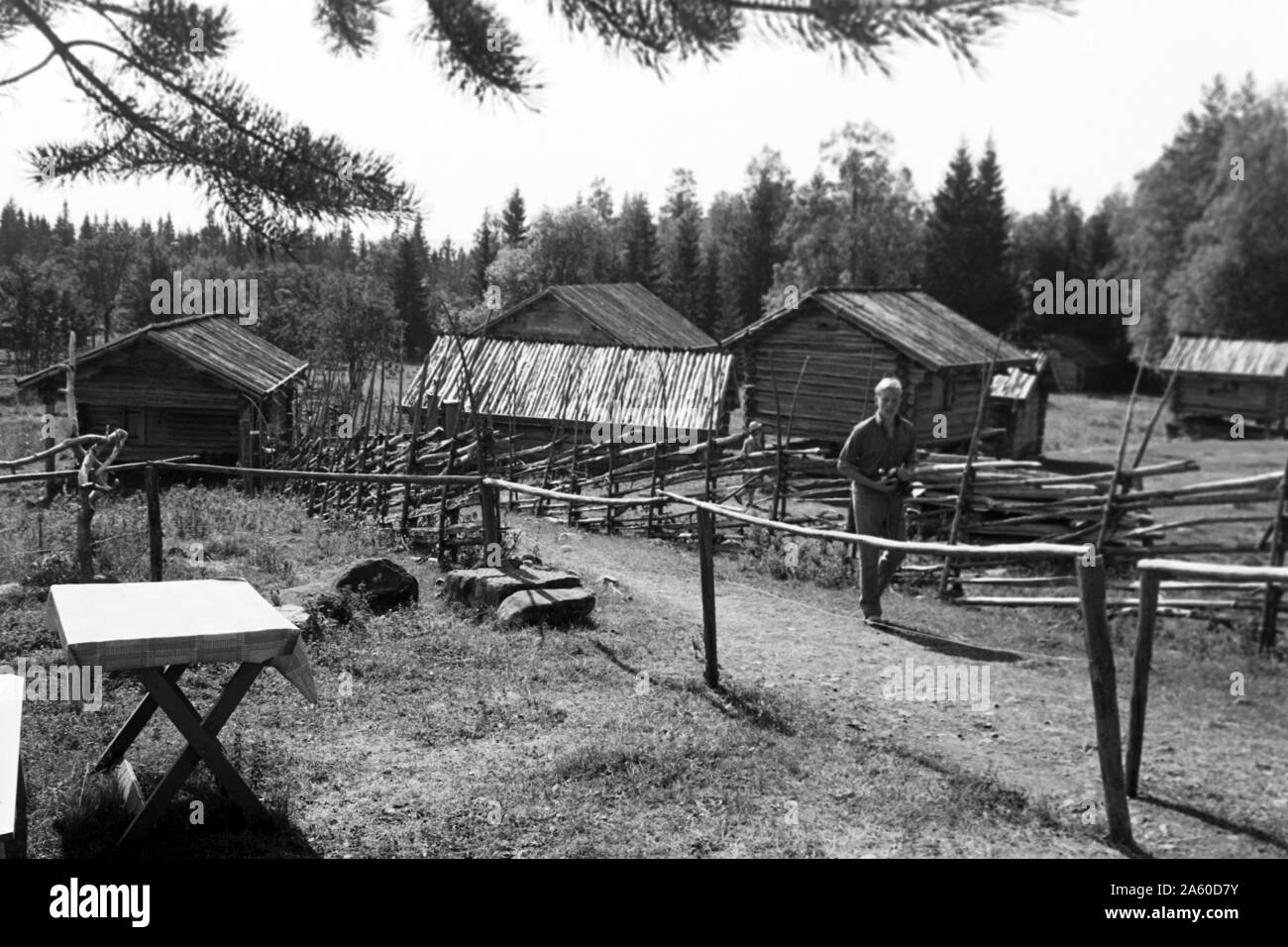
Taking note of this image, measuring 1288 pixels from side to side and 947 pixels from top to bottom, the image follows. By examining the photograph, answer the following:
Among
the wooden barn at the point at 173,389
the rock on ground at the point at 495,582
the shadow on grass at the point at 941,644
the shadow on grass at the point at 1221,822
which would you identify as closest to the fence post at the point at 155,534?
the rock on ground at the point at 495,582

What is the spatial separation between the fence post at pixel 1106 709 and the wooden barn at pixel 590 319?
18990mm

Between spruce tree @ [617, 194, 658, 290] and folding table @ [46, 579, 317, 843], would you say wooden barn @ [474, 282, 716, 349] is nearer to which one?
spruce tree @ [617, 194, 658, 290]

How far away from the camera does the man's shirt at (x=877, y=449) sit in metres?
7.61

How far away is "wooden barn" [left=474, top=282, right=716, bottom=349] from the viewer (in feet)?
77.5

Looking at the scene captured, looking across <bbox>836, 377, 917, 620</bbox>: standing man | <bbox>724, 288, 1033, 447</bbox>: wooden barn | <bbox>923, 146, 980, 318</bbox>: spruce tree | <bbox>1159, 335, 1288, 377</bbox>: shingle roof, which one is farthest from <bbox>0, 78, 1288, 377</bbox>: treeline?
<bbox>836, 377, 917, 620</bbox>: standing man

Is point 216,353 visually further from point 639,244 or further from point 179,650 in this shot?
point 179,650

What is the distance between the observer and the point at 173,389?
1770 centimetres

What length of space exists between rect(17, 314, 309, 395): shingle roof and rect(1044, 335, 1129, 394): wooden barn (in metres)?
34.9

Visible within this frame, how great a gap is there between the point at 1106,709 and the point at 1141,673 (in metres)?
0.40

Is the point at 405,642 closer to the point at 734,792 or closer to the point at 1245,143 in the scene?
the point at 734,792

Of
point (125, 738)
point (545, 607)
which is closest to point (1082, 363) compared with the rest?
point (545, 607)

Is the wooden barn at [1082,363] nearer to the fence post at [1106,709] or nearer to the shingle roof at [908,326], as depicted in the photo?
the shingle roof at [908,326]

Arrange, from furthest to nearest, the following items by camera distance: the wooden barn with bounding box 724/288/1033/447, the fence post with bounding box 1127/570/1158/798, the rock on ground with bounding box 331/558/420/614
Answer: the wooden barn with bounding box 724/288/1033/447 < the rock on ground with bounding box 331/558/420/614 < the fence post with bounding box 1127/570/1158/798
